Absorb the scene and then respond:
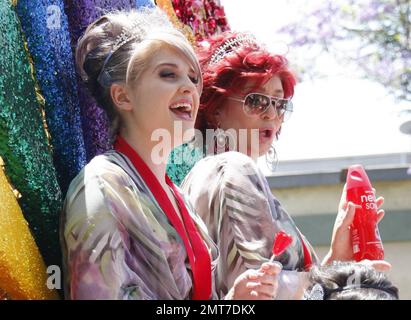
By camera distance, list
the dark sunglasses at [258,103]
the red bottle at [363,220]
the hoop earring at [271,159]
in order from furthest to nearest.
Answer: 1. the hoop earring at [271,159]
2. the dark sunglasses at [258,103]
3. the red bottle at [363,220]

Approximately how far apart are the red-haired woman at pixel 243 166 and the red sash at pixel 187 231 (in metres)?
0.15

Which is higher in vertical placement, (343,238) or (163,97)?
(163,97)

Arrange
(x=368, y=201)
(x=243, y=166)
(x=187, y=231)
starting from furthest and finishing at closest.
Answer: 1. (x=368, y=201)
2. (x=243, y=166)
3. (x=187, y=231)

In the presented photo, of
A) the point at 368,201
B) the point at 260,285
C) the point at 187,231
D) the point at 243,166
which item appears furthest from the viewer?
the point at 368,201

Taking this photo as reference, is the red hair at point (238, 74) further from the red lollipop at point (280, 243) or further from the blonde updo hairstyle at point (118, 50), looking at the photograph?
the red lollipop at point (280, 243)

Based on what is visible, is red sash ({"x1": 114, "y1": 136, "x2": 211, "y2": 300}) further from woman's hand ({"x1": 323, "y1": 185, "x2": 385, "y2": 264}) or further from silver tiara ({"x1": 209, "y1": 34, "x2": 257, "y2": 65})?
silver tiara ({"x1": 209, "y1": 34, "x2": 257, "y2": 65})

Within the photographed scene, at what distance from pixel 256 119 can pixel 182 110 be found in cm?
44

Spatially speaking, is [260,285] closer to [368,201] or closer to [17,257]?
[17,257]

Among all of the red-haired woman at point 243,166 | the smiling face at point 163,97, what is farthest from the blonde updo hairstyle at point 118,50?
the red-haired woman at point 243,166

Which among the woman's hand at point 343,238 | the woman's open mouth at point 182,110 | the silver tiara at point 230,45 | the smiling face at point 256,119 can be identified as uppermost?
the silver tiara at point 230,45

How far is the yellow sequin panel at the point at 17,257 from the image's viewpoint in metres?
1.68

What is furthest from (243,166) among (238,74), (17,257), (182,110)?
(17,257)

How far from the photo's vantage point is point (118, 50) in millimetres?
1909

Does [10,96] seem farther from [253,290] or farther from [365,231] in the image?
[365,231]
